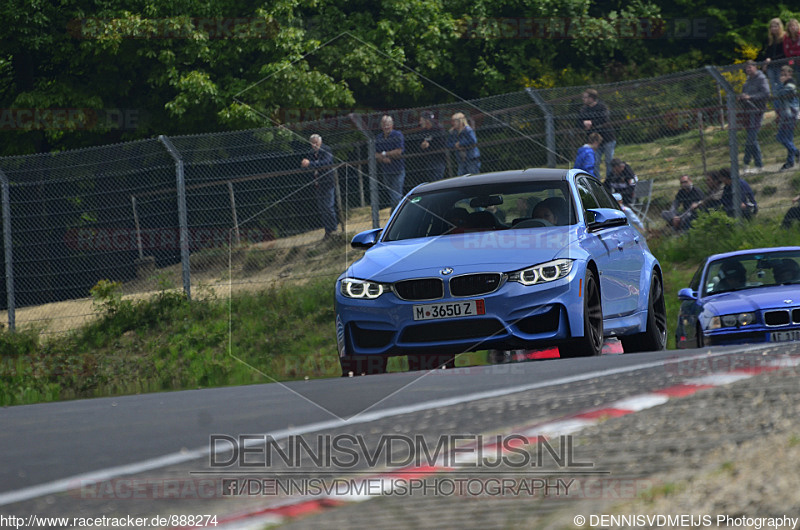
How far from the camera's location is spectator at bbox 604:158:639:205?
17266 mm

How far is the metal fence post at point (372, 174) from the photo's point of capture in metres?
16.3

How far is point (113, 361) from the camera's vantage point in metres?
15.8

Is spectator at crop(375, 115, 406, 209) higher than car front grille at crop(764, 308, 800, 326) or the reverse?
higher

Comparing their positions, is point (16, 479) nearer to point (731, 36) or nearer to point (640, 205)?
point (640, 205)

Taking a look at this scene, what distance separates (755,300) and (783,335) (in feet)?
1.55

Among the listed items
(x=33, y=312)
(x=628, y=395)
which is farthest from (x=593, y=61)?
(x=628, y=395)

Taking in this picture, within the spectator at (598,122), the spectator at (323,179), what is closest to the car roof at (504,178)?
the spectator at (323,179)

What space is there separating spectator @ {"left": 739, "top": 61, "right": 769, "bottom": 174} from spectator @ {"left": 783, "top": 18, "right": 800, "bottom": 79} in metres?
1.46

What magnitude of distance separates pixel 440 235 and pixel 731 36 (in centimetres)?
2470

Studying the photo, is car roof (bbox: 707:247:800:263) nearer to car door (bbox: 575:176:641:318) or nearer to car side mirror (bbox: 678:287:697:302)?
car side mirror (bbox: 678:287:697:302)

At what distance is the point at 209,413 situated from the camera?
665cm

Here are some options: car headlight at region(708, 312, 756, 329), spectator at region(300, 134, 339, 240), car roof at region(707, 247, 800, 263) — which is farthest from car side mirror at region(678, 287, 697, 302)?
spectator at region(300, 134, 339, 240)

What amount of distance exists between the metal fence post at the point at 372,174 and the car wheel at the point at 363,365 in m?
7.20

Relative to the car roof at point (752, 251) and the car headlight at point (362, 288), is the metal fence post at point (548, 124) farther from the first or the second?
the car headlight at point (362, 288)
